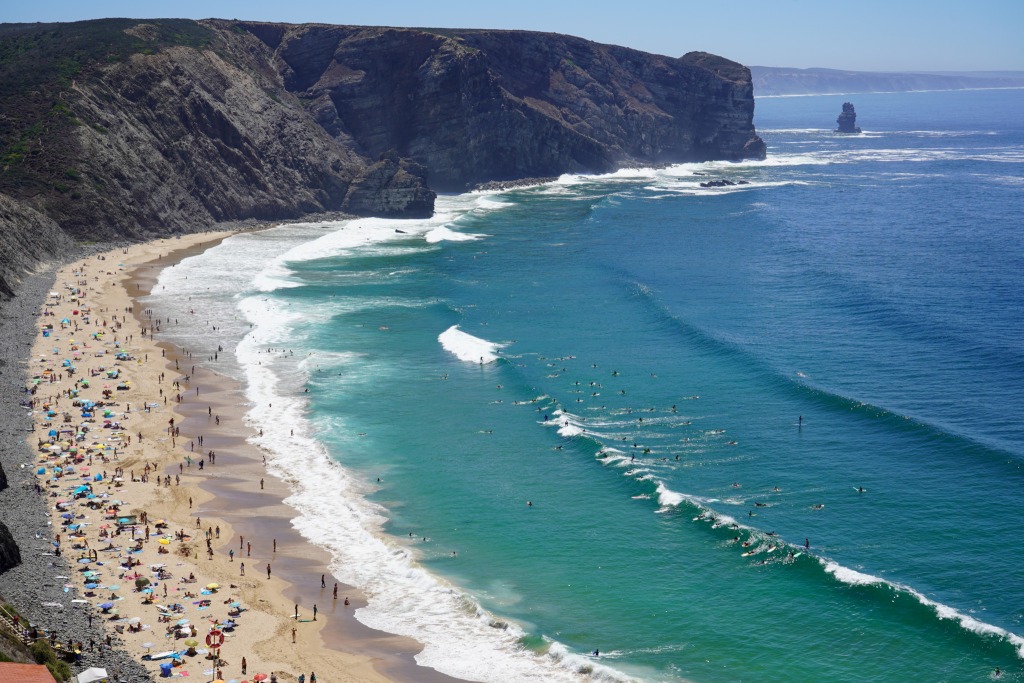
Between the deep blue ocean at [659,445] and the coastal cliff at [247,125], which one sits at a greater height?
the coastal cliff at [247,125]

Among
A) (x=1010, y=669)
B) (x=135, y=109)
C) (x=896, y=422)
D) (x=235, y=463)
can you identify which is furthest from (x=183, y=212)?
(x=1010, y=669)

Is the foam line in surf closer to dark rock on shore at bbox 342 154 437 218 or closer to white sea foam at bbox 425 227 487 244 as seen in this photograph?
white sea foam at bbox 425 227 487 244

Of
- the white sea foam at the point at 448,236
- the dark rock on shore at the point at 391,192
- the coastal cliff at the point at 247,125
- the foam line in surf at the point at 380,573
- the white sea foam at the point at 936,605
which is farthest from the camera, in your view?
the dark rock on shore at the point at 391,192

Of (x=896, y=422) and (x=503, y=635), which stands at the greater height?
(x=896, y=422)

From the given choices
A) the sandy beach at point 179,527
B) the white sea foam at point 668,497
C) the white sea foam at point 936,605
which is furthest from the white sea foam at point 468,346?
the white sea foam at point 936,605

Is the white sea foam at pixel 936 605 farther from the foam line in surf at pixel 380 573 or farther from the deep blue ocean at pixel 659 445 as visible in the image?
the foam line in surf at pixel 380 573

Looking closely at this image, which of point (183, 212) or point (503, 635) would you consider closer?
point (503, 635)

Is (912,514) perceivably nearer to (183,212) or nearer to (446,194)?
(183,212)
